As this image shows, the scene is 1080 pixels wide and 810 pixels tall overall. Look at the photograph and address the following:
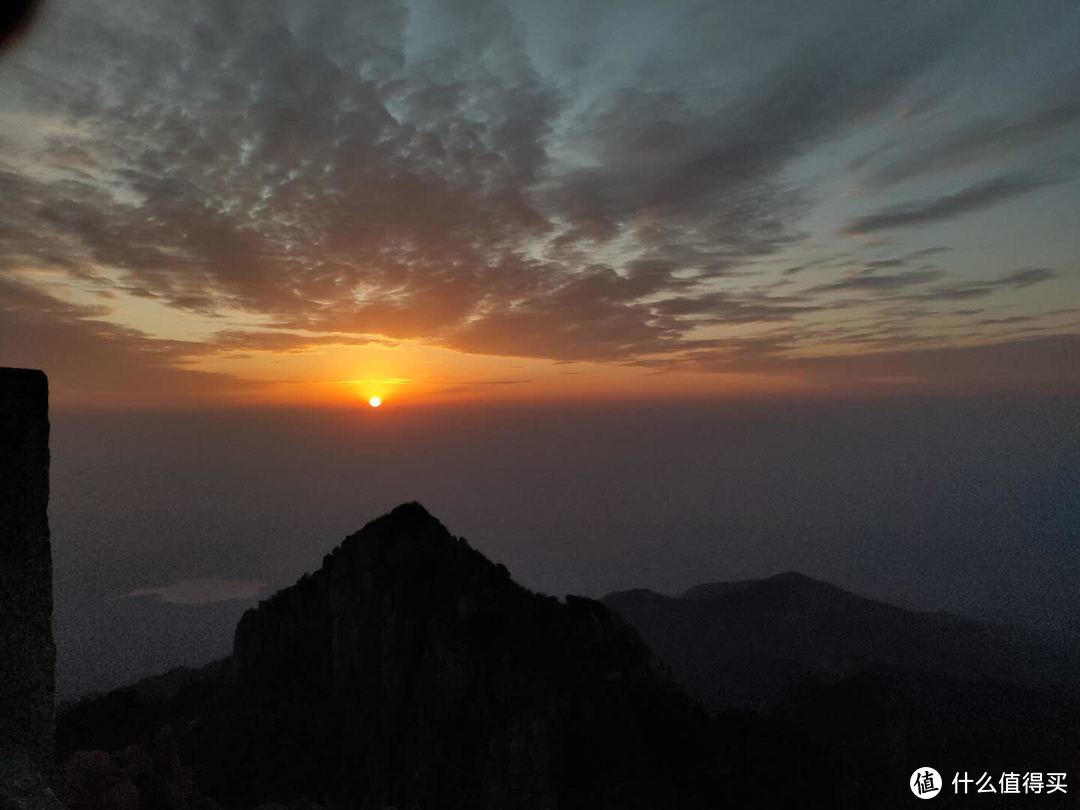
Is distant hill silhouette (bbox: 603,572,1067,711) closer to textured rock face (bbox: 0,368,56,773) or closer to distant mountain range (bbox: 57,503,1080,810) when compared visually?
distant mountain range (bbox: 57,503,1080,810)

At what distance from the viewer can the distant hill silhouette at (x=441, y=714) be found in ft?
80.8

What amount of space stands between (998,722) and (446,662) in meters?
62.6

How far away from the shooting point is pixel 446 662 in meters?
28.4

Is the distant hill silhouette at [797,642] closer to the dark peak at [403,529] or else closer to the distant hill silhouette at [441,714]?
the distant hill silhouette at [441,714]

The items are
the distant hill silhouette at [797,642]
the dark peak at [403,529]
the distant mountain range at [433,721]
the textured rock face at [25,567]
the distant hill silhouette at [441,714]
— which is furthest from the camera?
the distant hill silhouette at [797,642]

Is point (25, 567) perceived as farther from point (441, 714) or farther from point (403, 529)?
point (403, 529)

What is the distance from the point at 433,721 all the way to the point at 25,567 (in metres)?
25.0

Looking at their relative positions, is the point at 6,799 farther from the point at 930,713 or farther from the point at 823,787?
the point at 930,713

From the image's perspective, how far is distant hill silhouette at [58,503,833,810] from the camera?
2464 centimetres

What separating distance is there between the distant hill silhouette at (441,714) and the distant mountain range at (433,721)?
80 millimetres

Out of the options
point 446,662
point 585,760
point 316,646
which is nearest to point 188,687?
point 316,646

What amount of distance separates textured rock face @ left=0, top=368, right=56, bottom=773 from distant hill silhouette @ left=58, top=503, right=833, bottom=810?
16359 millimetres

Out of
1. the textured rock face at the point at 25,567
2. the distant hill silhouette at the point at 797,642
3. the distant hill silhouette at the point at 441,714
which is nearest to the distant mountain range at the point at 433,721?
the distant hill silhouette at the point at 441,714

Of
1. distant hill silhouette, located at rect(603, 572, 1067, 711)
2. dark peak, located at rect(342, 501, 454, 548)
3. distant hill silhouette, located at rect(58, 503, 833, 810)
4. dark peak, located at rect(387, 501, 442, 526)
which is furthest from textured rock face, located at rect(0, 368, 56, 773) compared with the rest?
distant hill silhouette, located at rect(603, 572, 1067, 711)
